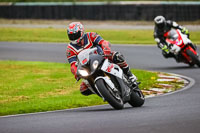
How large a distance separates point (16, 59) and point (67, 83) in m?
7.17

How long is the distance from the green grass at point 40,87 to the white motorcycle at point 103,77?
166 cm

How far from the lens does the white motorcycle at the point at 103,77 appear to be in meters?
8.27

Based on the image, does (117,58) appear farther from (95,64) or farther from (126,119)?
(126,119)

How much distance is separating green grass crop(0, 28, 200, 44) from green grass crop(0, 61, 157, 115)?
10.5m

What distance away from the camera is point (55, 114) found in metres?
8.68

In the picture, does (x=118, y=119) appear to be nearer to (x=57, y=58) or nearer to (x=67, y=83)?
(x=67, y=83)

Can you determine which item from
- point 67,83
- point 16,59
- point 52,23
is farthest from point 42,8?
point 67,83

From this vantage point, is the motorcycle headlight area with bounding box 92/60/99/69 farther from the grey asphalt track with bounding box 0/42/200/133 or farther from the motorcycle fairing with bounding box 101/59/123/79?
the grey asphalt track with bounding box 0/42/200/133

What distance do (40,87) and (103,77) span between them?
4808 millimetres

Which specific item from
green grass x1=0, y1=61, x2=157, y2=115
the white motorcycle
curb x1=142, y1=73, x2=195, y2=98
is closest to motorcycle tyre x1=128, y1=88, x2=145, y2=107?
the white motorcycle

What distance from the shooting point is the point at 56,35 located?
31516mm

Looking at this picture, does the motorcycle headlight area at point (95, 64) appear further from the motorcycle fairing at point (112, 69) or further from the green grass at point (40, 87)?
the green grass at point (40, 87)

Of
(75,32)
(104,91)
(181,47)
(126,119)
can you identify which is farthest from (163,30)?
(126,119)

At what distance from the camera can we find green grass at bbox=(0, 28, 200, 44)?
28.4 metres
